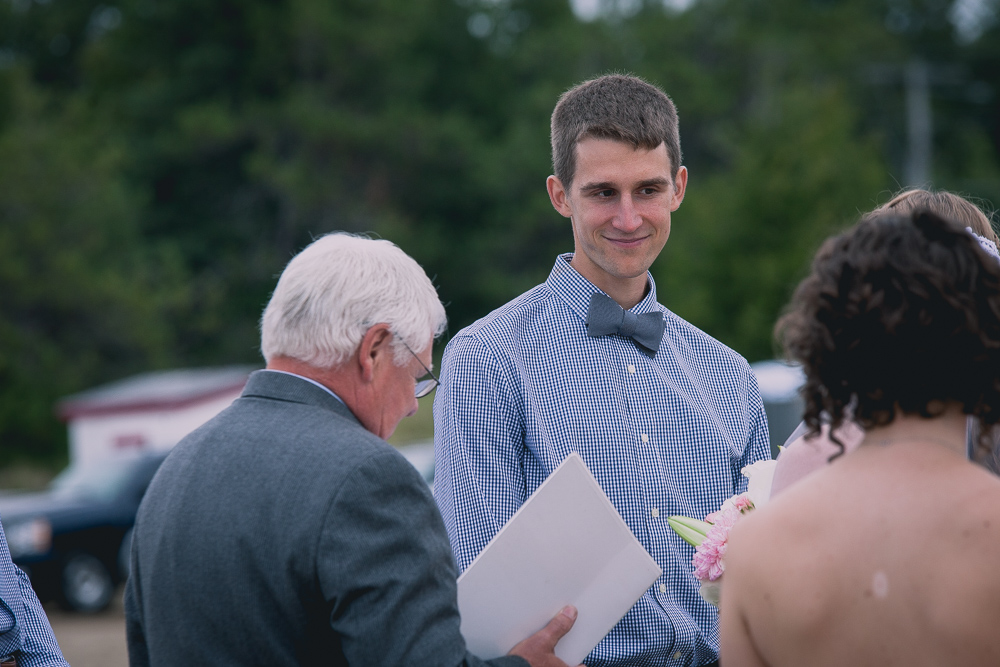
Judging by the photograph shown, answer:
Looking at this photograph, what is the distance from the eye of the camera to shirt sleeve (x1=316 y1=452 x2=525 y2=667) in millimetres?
2078

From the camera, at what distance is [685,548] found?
2.95 m

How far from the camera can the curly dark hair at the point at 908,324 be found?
6.07ft

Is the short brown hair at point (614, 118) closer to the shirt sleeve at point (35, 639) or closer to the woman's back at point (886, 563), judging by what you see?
the woman's back at point (886, 563)

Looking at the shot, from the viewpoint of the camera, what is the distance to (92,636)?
11.5 metres

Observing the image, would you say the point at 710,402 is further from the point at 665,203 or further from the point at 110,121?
the point at 110,121

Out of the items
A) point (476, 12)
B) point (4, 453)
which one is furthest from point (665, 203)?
point (476, 12)

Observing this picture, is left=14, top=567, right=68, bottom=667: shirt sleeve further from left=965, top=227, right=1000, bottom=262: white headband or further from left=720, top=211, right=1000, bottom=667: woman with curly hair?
left=965, top=227, right=1000, bottom=262: white headband

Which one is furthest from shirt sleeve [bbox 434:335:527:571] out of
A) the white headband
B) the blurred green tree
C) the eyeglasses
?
the blurred green tree

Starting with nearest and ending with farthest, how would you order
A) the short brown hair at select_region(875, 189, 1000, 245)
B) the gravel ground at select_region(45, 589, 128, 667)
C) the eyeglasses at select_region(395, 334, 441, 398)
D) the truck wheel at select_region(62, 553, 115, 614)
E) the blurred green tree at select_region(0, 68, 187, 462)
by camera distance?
the eyeglasses at select_region(395, 334, 441, 398), the short brown hair at select_region(875, 189, 1000, 245), the gravel ground at select_region(45, 589, 128, 667), the truck wheel at select_region(62, 553, 115, 614), the blurred green tree at select_region(0, 68, 187, 462)

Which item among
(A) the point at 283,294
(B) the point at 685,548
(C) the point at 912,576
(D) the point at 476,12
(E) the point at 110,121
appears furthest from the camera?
(D) the point at 476,12

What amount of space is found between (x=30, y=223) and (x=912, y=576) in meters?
29.9

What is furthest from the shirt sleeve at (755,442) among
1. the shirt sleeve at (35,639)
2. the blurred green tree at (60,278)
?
the blurred green tree at (60,278)

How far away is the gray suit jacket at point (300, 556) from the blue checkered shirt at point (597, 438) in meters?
0.61

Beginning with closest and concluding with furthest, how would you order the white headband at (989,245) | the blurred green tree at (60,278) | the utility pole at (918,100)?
the white headband at (989,245)
the blurred green tree at (60,278)
the utility pole at (918,100)
